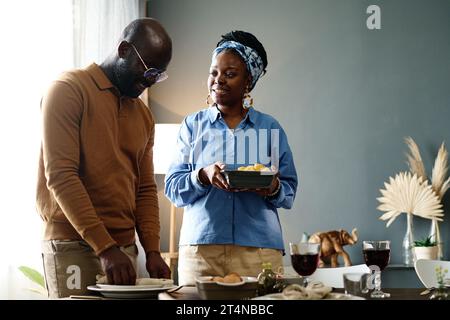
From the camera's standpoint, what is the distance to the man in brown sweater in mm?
1792

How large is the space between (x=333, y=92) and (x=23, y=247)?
2.39 m

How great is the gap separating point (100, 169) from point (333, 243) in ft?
8.09

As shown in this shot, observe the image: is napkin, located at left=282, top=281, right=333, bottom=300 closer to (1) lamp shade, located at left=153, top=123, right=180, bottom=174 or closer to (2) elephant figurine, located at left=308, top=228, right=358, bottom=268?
(2) elephant figurine, located at left=308, top=228, right=358, bottom=268

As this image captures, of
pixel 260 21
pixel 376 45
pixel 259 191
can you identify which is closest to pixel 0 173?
pixel 259 191

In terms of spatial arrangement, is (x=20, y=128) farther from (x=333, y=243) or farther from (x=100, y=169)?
(x=333, y=243)

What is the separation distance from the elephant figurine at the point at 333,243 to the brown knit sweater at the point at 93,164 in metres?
2.14

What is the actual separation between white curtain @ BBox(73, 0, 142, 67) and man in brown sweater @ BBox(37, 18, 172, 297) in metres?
1.69

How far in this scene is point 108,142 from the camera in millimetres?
1956

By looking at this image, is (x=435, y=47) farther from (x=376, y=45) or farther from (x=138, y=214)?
(x=138, y=214)

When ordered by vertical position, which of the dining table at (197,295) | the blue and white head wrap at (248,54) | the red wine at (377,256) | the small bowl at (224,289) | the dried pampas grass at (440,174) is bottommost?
the dining table at (197,295)

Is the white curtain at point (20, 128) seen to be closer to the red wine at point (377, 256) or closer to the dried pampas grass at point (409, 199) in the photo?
the red wine at point (377, 256)

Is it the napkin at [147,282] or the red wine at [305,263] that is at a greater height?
the red wine at [305,263]

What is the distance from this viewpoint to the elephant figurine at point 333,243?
409 cm

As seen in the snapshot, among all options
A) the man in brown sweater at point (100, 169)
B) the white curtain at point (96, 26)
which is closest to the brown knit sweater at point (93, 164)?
the man in brown sweater at point (100, 169)
